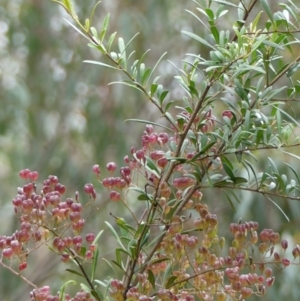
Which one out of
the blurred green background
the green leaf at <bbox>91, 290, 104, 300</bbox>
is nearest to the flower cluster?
the green leaf at <bbox>91, 290, 104, 300</bbox>

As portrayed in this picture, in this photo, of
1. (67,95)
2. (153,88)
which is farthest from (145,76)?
(67,95)

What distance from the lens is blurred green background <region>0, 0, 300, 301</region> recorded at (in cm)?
232

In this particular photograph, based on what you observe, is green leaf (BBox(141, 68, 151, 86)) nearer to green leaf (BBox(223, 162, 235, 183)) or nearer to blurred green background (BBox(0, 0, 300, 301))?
green leaf (BBox(223, 162, 235, 183))

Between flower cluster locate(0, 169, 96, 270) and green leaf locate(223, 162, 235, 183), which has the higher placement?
green leaf locate(223, 162, 235, 183)

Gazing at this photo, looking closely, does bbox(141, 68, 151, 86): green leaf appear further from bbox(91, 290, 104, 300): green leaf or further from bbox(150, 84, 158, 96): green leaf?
bbox(91, 290, 104, 300): green leaf

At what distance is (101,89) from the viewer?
8.09ft

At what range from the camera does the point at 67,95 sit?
2391mm

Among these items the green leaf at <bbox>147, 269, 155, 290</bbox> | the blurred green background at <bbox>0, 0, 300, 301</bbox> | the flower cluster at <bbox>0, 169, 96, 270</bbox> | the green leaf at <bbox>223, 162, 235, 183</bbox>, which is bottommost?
the blurred green background at <bbox>0, 0, 300, 301</bbox>

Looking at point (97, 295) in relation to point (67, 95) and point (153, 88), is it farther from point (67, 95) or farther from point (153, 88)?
point (67, 95)

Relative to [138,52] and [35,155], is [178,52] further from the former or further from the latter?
[35,155]

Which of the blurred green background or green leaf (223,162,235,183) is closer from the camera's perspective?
green leaf (223,162,235,183)

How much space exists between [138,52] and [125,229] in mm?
1848

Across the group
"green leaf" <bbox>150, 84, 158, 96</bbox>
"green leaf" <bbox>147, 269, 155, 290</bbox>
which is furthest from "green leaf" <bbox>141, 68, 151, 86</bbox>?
"green leaf" <bbox>147, 269, 155, 290</bbox>

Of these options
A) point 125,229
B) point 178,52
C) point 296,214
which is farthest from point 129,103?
point 125,229
